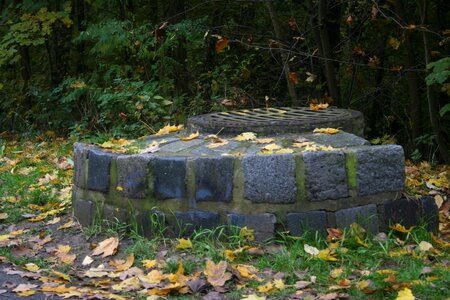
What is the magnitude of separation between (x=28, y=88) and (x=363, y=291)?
9.15 m

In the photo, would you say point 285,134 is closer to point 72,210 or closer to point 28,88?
point 72,210

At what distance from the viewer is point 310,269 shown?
11.4ft

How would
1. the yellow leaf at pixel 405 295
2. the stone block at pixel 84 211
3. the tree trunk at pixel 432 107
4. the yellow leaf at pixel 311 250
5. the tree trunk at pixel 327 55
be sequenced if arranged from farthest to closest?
the tree trunk at pixel 327 55, the tree trunk at pixel 432 107, the stone block at pixel 84 211, the yellow leaf at pixel 311 250, the yellow leaf at pixel 405 295

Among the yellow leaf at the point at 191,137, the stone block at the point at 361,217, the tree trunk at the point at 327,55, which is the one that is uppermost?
the tree trunk at the point at 327,55

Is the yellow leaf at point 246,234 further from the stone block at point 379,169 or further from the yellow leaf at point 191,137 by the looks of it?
the yellow leaf at point 191,137

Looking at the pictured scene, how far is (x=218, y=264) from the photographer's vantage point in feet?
11.4

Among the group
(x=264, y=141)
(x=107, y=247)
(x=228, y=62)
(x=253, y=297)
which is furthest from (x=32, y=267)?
(x=228, y=62)

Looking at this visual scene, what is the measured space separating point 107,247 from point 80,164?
85 cm

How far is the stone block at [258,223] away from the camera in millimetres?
3928

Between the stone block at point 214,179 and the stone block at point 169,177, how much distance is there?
0.10 meters

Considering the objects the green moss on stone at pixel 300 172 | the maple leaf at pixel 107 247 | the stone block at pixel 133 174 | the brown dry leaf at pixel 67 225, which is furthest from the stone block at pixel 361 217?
the brown dry leaf at pixel 67 225

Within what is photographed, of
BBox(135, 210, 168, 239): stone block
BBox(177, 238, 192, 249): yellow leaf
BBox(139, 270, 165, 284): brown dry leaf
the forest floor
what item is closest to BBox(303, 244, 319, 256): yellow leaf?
the forest floor

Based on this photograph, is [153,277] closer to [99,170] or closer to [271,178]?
[271,178]

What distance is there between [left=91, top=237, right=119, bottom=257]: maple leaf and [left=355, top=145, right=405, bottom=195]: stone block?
1595 millimetres
